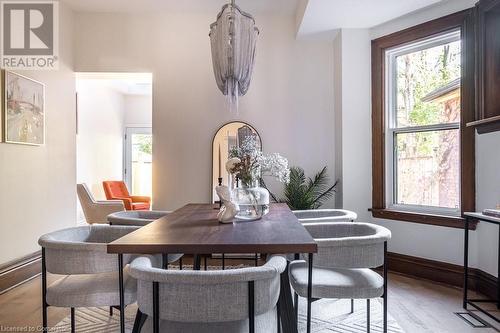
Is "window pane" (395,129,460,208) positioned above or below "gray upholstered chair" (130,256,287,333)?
above

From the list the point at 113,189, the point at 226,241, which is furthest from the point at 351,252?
the point at 113,189

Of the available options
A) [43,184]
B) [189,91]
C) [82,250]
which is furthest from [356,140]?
[43,184]

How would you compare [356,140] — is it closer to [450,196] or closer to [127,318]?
[450,196]

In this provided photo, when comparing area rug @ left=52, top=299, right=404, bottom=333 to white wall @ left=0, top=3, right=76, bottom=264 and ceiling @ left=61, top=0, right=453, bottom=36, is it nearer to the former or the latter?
white wall @ left=0, top=3, right=76, bottom=264

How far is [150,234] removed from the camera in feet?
5.64

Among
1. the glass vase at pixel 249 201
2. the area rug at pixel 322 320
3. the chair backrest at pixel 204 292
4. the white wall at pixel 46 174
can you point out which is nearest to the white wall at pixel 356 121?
the area rug at pixel 322 320

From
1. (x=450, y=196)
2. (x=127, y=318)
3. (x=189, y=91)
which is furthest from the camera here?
(x=189, y=91)

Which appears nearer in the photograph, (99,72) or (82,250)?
(82,250)

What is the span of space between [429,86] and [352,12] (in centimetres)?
108

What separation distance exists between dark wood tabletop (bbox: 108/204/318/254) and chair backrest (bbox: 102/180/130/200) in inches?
177

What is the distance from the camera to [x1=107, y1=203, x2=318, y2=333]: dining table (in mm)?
1482

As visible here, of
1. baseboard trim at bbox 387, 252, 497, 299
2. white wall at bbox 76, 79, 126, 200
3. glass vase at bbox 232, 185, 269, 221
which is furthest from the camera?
white wall at bbox 76, 79, 126, 200

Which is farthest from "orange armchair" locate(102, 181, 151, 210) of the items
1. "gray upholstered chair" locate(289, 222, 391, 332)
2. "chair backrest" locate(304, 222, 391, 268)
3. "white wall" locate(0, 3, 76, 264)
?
"chair backrest" locate(304, 222, 391, 268)

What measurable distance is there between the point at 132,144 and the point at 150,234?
704cm
